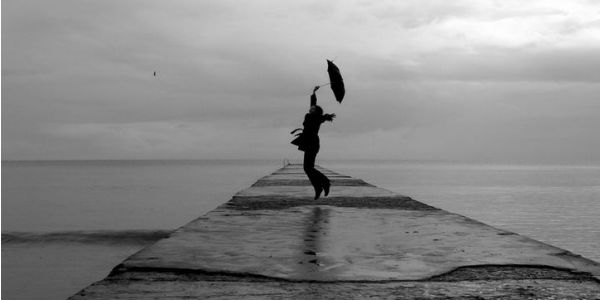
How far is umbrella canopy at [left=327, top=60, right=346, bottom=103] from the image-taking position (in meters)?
9.57

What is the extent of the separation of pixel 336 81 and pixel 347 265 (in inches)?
205

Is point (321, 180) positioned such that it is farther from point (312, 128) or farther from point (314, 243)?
point (314, 243)

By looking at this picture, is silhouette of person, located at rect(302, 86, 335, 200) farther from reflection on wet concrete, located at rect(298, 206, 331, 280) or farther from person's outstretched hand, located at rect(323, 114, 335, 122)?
reflection on wet concrete, located at rect(298, 206, 331, 280)

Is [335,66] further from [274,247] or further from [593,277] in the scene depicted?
[593,277]

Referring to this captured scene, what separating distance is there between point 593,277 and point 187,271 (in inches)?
115

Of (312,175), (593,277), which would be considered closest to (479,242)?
(593,277)

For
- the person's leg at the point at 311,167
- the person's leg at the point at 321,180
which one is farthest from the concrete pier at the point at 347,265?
the person's leg at the point at 321,180

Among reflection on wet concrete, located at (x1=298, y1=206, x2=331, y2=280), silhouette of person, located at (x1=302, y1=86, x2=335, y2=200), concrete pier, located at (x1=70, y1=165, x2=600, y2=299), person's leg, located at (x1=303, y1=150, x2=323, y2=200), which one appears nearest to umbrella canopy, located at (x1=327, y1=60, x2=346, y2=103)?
silhouette of person, located at (x1=302, y1=86, x2=335, y2=200)

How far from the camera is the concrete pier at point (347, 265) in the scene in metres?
3.81

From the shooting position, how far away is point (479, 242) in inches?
246

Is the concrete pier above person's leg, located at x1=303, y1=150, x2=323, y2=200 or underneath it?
underneath

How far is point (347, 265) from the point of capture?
488 cm

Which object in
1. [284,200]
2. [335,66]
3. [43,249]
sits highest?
[335,66]

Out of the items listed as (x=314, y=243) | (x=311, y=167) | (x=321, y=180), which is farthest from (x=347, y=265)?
(x=321, y=180)
